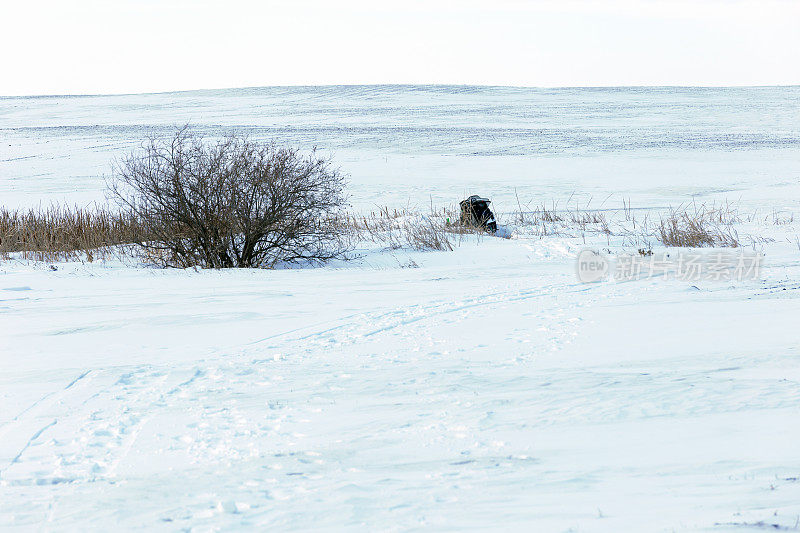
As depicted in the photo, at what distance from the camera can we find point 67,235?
1274cm

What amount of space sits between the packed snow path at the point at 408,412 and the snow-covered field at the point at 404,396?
0.05 ft

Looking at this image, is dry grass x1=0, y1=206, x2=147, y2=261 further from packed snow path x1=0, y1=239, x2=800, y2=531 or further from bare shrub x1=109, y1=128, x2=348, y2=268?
packed snow path x1=0, y1=239, x2=800, y2=531

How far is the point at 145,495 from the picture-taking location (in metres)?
3.38

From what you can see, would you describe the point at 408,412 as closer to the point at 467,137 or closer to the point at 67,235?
the point at 67,235

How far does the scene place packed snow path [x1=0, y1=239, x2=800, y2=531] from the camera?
3229 mm

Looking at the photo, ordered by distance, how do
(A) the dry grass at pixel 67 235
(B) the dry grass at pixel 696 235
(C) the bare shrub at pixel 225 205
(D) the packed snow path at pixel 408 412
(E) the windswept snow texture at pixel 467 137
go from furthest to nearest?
(E) the windswept snow texture at pixel 467 137, (B) the dry grass at pixel 696 235, (A) the dry grass at pixel 67 235, (C) the bare shrub at pixel 225 205, (D) the packed snow path at pixel 408 412

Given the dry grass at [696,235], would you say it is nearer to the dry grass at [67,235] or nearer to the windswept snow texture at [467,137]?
the windswept snow texture at [467,137]

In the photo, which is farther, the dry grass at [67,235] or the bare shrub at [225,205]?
the dry grass at [67,235]

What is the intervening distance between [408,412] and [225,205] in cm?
712

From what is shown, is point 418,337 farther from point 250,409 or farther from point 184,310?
point 184,310

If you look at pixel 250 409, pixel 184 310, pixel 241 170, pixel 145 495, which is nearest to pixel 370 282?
pixel 184 310

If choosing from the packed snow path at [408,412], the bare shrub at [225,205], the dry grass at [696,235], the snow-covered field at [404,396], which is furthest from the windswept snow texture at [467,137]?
the packed snow path at [408,412]

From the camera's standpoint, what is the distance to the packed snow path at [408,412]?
3229 millimetres

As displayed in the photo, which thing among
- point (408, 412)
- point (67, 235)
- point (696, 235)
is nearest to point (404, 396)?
point (408, 412)
